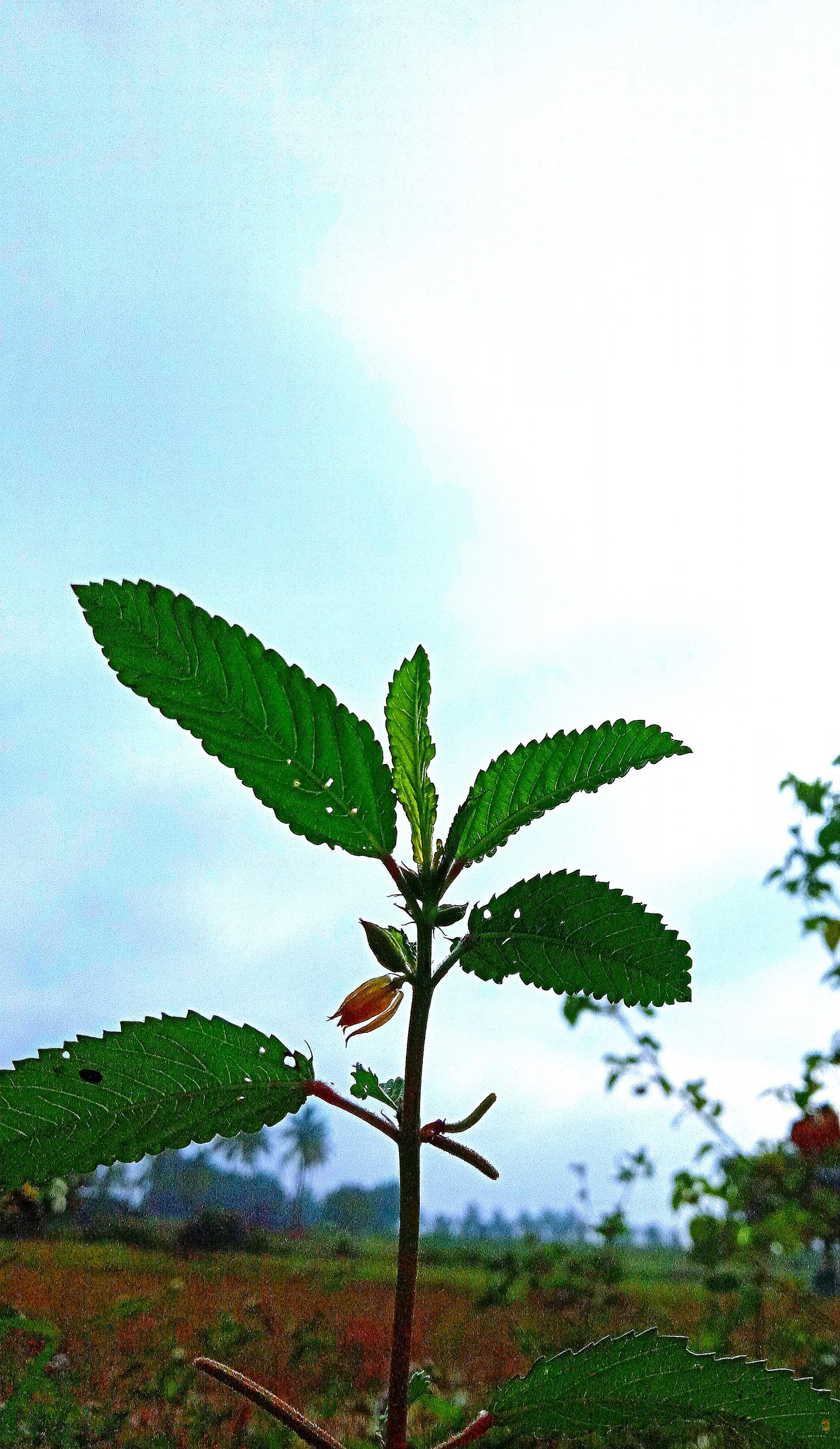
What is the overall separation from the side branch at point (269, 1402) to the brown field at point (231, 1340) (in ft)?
3.02

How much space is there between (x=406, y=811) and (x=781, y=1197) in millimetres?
3375

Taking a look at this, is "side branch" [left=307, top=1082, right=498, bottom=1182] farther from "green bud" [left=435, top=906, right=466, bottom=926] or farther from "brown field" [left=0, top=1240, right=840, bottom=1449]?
"brown field" [left=0, top=1240, right=840, bottom=1449]

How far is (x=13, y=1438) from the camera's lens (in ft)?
4.23

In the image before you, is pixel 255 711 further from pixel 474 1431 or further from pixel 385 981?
pixel 474 1431

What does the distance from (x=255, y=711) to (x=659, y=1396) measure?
0.51m

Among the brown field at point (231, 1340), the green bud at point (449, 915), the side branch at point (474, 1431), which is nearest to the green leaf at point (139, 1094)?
the green bud at point (449, 915)

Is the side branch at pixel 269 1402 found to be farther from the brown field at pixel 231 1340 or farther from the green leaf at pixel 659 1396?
the brown field at pixel 231 1340

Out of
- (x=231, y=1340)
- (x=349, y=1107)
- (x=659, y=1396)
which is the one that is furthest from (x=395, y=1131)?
(x=231, y=1340)

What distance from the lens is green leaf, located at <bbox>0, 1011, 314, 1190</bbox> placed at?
576 millimetres

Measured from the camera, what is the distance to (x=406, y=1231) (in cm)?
61

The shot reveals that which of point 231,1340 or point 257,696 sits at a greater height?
point 257,696

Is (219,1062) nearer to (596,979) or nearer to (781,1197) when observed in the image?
(596,979)

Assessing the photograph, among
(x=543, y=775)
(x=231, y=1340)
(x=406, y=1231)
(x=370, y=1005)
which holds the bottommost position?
(x=231, y=1340)

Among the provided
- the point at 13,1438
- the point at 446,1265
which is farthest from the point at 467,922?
the point at 446,1265
